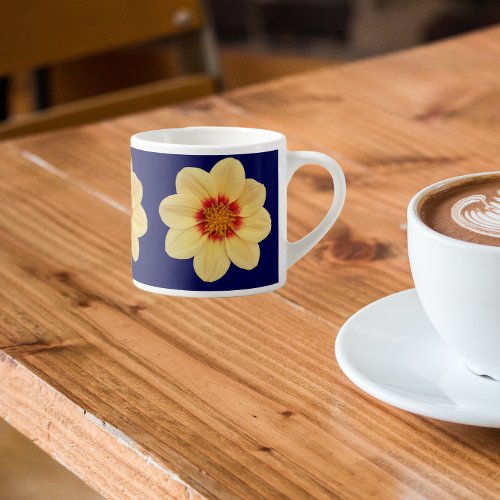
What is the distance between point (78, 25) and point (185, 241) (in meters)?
0.77

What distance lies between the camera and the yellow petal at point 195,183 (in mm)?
573

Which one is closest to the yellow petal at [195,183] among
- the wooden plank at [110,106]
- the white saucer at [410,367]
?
the white saucer at [410,367]

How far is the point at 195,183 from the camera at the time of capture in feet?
1.88

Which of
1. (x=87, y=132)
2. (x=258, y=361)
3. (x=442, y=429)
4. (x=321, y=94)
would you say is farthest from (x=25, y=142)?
(x=442, y=429)

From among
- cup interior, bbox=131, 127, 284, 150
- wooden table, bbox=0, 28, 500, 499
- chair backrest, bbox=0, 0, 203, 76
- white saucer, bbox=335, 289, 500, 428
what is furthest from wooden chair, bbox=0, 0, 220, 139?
white saucer, bbox=335, 289, 500, 428

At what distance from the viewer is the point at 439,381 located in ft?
1.58

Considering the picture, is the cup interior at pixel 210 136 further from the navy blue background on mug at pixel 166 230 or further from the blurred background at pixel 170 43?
the blurred background at pixel 170 43

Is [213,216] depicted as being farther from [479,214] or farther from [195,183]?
[479,214]

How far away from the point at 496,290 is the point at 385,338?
9 centimetres

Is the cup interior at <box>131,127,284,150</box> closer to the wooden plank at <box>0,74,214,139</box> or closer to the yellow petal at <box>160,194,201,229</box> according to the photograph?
the yellow petal at <box>160,194,201,229</box>

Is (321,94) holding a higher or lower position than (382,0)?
higher

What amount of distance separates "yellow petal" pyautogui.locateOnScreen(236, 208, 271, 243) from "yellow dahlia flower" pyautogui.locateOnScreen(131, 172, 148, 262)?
0.06 meters

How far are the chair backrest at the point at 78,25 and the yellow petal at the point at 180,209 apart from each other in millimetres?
710

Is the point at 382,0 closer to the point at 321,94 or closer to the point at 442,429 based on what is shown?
the point at 321,94
